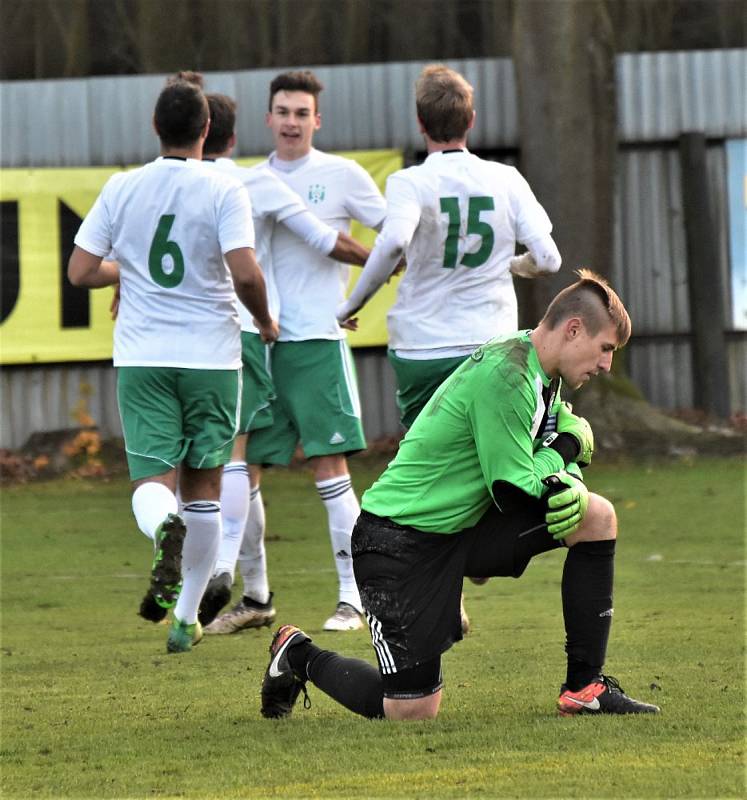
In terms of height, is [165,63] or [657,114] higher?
[165,63]

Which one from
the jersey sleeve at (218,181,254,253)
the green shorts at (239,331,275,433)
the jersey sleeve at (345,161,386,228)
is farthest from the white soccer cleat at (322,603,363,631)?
the jersey sleeve at (345,161,386,228)

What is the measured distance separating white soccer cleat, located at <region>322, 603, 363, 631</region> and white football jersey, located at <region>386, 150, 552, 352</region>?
1184mm

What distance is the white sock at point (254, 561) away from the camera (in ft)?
24.8

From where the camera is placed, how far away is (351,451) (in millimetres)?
7660

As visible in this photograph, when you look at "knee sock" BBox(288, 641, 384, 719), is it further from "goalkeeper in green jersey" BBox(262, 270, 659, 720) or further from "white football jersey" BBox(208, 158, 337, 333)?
"white football jersey" BBox(208, 158, 337, 333)

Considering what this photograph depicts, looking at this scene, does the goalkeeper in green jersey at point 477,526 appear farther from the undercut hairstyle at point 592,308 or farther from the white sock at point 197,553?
the white sock at point 197,553

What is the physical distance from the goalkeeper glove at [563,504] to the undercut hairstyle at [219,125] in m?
3.40

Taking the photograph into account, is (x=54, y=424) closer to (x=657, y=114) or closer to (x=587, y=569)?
(x=657, y=114)

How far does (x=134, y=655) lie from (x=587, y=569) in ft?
7.92

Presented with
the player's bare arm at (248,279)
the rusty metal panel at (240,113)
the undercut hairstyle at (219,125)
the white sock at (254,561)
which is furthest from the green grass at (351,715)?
the rusty metal panel at (240,113)

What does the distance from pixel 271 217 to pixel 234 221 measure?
46.0 inches

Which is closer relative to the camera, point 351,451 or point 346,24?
point 351,451

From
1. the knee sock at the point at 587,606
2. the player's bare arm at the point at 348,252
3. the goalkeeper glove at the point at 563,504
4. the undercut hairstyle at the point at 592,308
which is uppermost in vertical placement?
the player's bare arm at the point at 348,252

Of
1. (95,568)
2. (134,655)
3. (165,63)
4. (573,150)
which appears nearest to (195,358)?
(134,655)
